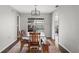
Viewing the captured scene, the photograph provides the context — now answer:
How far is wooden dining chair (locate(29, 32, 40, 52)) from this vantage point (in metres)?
3.52

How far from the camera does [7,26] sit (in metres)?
3.65

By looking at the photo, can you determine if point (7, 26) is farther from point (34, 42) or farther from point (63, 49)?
point (63, 49)

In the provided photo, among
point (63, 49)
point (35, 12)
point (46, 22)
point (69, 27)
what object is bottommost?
point (63, 49)

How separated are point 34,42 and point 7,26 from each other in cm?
93

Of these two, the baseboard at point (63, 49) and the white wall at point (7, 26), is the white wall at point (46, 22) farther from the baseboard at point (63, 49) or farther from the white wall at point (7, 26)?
the baseboard at point (63, 49)

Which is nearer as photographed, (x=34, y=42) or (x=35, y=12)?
(x=35, y=12)

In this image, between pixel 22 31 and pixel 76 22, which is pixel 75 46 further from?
pixel 22 31

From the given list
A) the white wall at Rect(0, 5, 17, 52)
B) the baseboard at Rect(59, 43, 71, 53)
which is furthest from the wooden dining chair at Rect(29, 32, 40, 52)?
the baseboard at Rect(59, 43, 71, 53)

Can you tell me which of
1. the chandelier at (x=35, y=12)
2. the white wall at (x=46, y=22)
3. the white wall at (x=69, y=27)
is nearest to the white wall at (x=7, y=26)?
the white wall at (x=46, y=22)

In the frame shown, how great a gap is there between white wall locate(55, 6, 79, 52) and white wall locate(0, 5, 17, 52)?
1.36 m

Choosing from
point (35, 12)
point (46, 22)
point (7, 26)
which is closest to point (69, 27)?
point (46, 22)

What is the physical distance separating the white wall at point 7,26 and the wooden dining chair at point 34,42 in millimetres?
489

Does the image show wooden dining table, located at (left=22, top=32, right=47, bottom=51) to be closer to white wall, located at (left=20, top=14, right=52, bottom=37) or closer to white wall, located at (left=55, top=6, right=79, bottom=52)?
white wall, located at (left=20, top=14, right=52, bottom=37)

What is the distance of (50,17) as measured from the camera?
3537 millimetres
